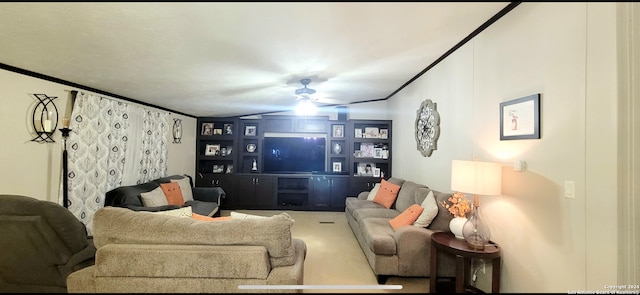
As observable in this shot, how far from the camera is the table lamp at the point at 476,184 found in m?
1.99

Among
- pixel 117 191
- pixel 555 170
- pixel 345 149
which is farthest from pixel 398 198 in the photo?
pixel 117 191

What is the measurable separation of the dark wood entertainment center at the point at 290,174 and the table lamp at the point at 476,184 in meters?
3.43

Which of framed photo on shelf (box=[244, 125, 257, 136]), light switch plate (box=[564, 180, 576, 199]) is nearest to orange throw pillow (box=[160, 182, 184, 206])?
framed photo on shelf (box=[244, 125, 257, 136])

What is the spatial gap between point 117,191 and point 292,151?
10.4 ft

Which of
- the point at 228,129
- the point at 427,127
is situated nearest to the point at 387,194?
the point at 427,127

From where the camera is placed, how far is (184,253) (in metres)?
1.44

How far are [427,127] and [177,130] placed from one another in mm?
4554

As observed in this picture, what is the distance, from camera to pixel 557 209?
1.64 meters

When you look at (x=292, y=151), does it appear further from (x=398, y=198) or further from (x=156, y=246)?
(x=156, y=246)

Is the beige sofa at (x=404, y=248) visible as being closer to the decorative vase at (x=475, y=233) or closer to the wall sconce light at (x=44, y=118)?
the decorative vase at (x=475, y=233)

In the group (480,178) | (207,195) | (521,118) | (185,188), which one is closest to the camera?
(521,118)

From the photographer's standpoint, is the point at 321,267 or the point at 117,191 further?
the point at 117,191

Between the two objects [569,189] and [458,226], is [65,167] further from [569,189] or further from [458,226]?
[569,189]

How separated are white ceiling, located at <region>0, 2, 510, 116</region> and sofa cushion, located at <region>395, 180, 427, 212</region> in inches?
64.2
